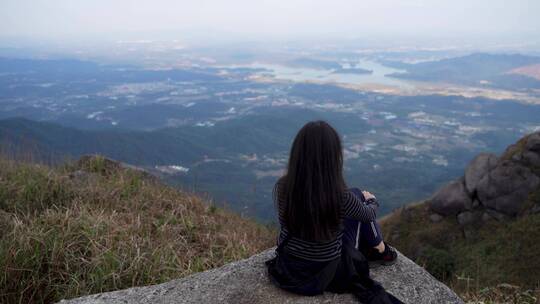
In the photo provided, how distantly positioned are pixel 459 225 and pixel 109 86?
73.4m

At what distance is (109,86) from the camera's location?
7662 cm

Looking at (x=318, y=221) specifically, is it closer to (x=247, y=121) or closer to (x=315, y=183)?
(x=315, y=183)

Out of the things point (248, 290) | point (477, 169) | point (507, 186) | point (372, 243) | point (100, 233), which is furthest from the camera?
point (477, 169)

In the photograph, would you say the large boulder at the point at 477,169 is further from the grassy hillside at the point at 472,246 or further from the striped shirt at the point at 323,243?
the striped shirt at the point at 323,243

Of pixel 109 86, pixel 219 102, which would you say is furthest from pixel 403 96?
pixel 109 86

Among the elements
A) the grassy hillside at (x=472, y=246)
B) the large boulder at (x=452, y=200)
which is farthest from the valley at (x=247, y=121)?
the large boulder at (x=452, y=200)

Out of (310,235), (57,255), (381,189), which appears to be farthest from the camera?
(381,189)

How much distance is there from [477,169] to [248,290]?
1144 cm

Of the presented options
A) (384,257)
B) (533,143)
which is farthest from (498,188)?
(384,257)

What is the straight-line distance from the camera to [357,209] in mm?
3291

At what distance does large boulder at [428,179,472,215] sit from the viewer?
13.1 m

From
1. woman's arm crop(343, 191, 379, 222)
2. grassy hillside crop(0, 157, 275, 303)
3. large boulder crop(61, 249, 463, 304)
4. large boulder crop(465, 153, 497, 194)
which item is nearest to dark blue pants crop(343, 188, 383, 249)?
woman's arm crop(343, 191, 379, 222)

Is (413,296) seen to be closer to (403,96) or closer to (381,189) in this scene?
(381,189)

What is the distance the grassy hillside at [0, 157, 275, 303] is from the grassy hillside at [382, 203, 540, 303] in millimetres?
4608
